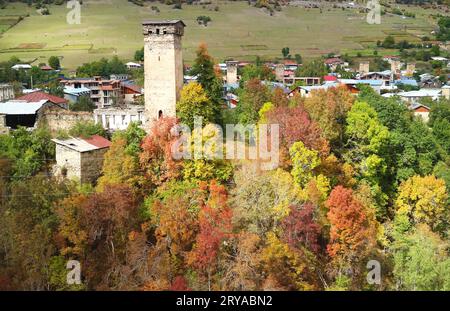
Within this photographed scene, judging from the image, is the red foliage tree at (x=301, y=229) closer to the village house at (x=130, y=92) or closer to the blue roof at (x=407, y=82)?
the village house at (x=130, y=92)

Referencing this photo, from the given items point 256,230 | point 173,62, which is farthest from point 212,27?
point 256,230

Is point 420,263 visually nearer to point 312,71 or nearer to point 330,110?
point 330,110

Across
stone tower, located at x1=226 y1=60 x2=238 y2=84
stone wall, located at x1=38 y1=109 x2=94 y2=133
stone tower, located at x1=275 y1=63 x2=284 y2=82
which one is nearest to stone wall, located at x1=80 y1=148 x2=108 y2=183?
stone wall, located at x1=38 y1=109 x2=94 y2=133

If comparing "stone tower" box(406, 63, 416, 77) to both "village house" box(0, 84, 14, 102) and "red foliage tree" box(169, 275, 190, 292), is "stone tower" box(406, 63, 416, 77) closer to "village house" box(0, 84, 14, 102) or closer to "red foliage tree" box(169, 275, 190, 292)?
"village house" box(0, 84, 14, 102)

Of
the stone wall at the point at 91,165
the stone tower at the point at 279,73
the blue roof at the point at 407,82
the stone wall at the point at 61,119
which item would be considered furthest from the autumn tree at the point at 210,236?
the blue roof at the point at 407,82

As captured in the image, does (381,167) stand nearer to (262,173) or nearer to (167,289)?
(262,173)

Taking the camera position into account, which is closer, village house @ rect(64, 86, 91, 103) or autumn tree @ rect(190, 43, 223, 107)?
autumn tree @ rect(190, 43, 223, 107)

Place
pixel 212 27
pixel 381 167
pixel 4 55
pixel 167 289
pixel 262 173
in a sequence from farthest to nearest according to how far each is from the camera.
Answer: pixel 212 27 < pixel 4 55 < pixel 381 167 < pixel 262 173 < pixel 167 289
